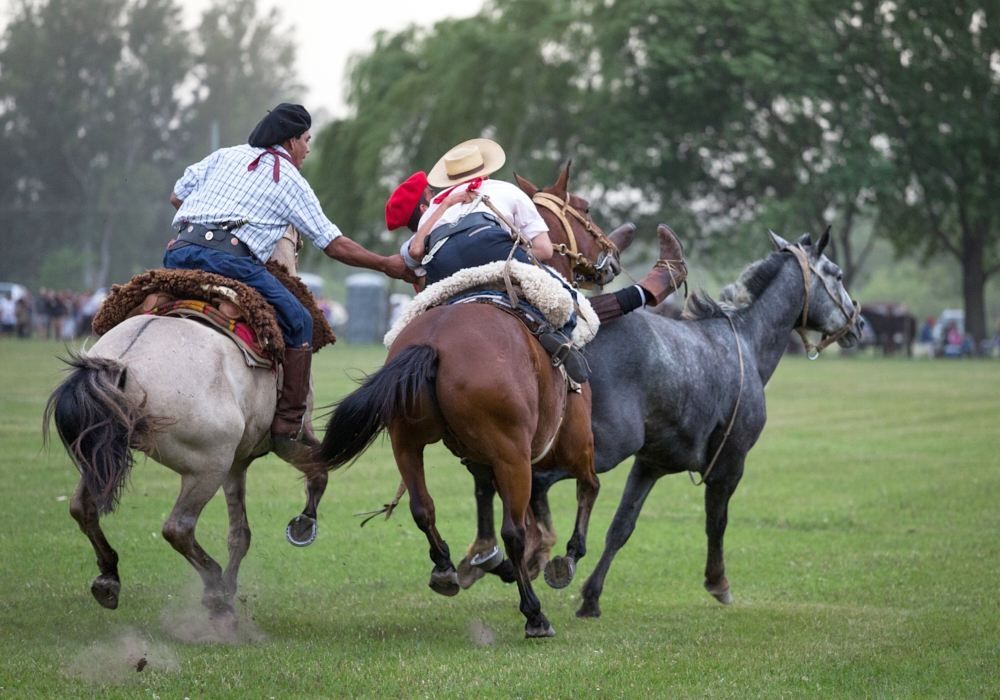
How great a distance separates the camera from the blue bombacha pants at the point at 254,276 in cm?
614

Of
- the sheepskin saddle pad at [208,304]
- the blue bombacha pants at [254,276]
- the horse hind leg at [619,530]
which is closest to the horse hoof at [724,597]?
the horse hind leg at [619,530]

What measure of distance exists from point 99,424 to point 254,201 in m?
1.65

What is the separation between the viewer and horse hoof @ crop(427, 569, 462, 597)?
19.0ft

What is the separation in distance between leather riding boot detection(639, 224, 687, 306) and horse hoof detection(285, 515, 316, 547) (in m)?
2.52

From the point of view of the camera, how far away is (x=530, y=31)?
3850 centimetres

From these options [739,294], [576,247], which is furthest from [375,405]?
[739,294]

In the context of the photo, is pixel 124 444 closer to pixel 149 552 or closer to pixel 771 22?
pixel 149 552

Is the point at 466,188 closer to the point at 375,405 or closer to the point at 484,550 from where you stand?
the point at 375,405

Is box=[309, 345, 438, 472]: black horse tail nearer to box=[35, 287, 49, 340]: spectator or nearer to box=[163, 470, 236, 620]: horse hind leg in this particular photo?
box=[163, 470, 236, 620]: horse hind leg

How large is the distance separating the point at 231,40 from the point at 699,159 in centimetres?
2828

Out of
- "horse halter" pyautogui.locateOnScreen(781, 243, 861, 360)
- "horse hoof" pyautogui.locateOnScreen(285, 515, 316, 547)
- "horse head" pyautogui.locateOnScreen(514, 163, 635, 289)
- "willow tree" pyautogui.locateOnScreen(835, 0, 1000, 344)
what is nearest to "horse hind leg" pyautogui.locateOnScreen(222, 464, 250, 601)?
"horse hoof" pyautogui.locateOnScreen(285, 515, 316, 547)

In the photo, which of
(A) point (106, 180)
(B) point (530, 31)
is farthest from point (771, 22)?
(A) point (106, 180)

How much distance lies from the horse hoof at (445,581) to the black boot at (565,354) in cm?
124

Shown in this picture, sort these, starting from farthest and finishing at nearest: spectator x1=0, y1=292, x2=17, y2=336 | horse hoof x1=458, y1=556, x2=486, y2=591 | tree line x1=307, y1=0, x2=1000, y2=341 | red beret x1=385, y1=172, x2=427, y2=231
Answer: spectator x1=0, y1=292, x2=17, y2=336 → tree line x1=307, y1=0, x2=1000, y2=341 → red beret x1=385, y1=172, x2=427, y2=231 → horse hoof x1=458, y1=556, x2=486, y2=591
